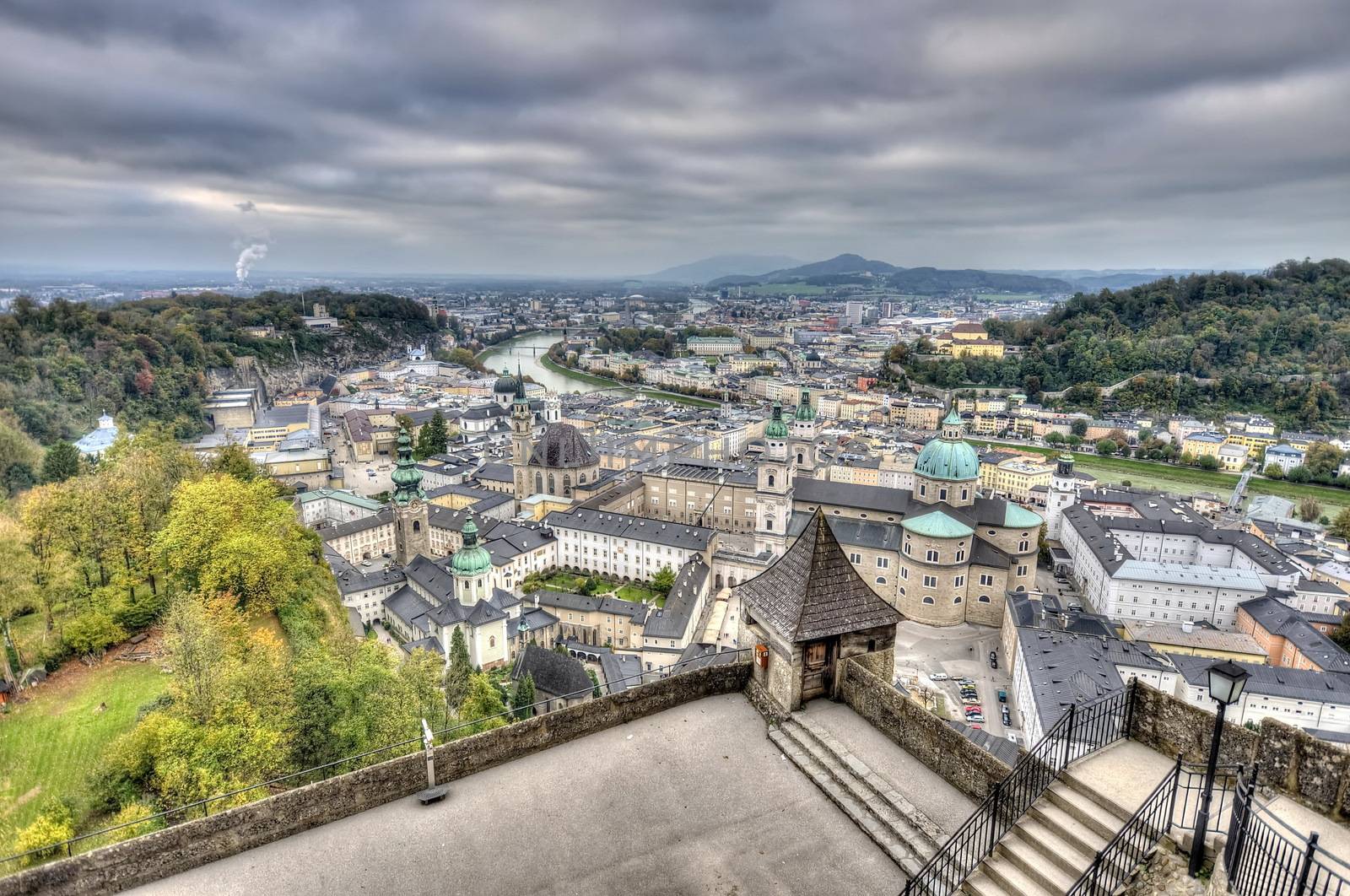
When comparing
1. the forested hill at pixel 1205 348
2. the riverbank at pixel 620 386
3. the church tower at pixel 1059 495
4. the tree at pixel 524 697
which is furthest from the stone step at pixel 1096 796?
the forested hill at pixel 1205 348

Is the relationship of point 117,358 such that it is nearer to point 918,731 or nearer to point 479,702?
point 479,702

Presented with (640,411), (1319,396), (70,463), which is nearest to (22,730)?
(70,463)

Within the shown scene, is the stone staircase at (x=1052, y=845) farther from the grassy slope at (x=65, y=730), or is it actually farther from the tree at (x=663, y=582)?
the tree at (x=663, y=582)

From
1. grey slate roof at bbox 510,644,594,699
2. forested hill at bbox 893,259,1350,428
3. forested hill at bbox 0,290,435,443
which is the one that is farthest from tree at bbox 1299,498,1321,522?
forested hill at bbox 0,290,435,443

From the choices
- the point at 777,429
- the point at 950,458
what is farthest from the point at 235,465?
the point at 950,458

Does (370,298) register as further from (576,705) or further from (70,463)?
(576,705)

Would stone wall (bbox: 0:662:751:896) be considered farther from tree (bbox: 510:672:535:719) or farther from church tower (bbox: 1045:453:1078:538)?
church tower (bbox: 1045:453:1078:538)
